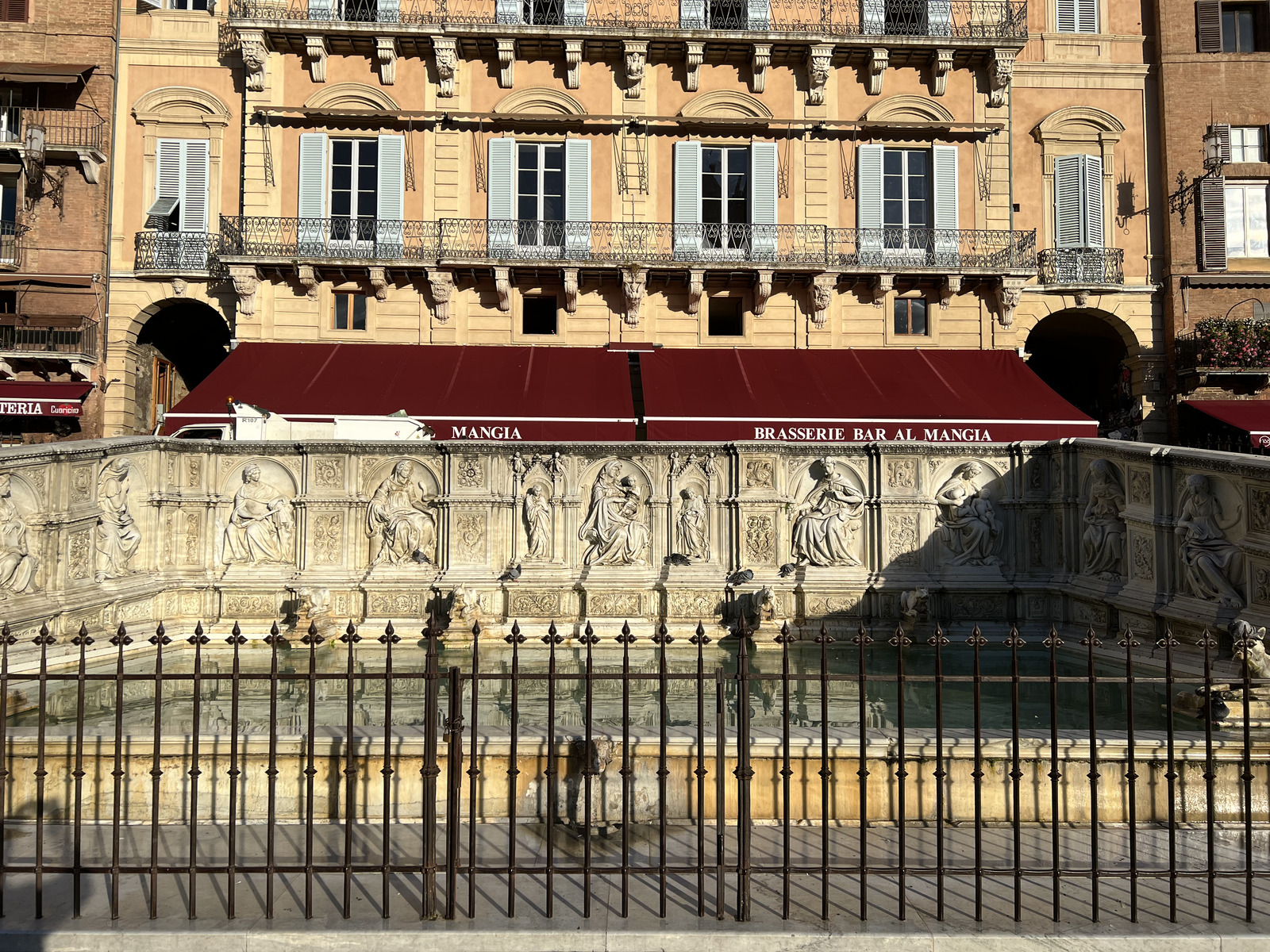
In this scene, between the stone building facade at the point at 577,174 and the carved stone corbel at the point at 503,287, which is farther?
the stone building facade at the point at 577,174

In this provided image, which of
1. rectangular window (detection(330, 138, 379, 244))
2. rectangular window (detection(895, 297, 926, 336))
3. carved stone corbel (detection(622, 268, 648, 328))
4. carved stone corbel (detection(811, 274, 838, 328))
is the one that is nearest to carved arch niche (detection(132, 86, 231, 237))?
rectangular window (detection(330, 138, 379, 244))

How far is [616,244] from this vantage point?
66.3ft

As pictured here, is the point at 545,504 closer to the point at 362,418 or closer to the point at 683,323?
the point at 362,418

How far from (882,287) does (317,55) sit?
13141 mm

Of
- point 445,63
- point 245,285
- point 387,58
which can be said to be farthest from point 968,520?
point 387,58

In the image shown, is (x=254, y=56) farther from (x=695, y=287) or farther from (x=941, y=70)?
(x=941, y=70)

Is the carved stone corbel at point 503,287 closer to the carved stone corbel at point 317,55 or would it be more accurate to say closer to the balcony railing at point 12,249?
the carved stone corbel at point 317,55

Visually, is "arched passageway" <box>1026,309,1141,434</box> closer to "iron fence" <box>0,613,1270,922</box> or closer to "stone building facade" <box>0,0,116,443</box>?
"iron fence" <box>0,613,1270,922</box>

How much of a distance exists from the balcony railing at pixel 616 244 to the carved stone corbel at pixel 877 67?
10.5ft

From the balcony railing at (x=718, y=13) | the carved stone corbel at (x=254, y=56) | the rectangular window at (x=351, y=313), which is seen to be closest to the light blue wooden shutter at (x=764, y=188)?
the balcony railing at (x=718, y=13)

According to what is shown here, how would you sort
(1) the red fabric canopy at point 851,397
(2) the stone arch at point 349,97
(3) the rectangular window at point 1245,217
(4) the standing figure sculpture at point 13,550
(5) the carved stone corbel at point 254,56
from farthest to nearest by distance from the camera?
(3) the rectangular window at point 1245,217 < (2) the stone arch at point 349,97 < (5) the carved stone corbel at point 254,56 < (1) the red fabric canopy at point 851,397 < (4) the standing figure sculpture at point 13,550

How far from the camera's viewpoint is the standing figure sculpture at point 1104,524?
10.3 metres

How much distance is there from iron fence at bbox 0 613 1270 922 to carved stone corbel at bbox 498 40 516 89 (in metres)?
16.3

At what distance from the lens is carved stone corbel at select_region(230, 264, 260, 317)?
1973cm
